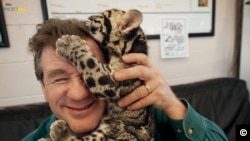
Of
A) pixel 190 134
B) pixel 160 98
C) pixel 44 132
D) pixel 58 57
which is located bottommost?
pixel 44 132

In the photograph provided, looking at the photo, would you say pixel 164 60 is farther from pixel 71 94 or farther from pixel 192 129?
→ pixel 71 94

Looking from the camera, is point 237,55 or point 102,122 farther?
point 237,55

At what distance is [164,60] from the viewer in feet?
6.14

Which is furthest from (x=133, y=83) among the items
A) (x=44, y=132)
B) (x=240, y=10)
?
(x=240, y=10)

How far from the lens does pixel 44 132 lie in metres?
1.07

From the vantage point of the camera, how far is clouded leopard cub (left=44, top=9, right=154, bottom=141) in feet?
2.20

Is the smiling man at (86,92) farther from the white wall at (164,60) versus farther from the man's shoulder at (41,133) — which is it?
the white wall at (164,60)

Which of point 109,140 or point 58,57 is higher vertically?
point 58,57

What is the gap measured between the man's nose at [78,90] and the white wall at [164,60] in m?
0.88

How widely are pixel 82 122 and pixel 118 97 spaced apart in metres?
0.15

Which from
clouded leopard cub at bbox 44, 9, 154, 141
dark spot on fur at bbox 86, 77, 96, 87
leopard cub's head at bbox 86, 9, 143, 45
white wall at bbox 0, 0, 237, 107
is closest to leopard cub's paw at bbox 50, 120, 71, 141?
clouded leopard cub at bbox 44, 9, 154, 141

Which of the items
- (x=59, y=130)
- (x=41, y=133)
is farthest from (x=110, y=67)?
(x=41, y=133)

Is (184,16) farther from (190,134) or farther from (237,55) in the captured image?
(190,134)

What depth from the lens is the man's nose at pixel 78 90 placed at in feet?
2.27
